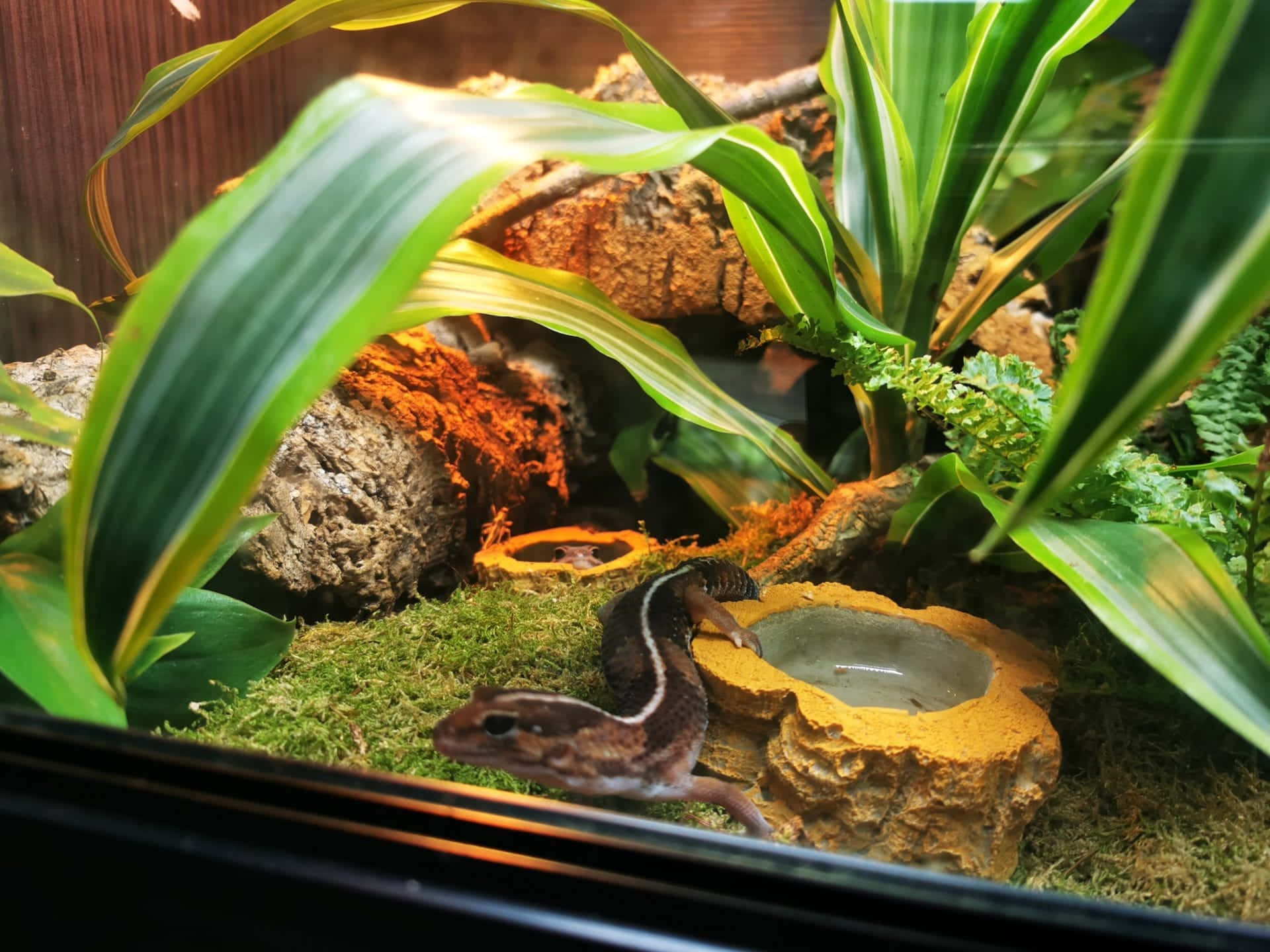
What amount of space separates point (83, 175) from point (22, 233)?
6.8 inches

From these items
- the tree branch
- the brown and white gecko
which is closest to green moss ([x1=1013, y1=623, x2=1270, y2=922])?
the brown and white gecko

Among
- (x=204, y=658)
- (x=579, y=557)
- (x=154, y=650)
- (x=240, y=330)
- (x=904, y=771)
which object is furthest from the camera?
(x=579, y=557)

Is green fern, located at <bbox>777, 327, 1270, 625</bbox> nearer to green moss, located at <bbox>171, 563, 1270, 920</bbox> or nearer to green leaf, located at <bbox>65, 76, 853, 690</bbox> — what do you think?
green moss, located at <bbox>171, 563, 1270, 920</bbox>

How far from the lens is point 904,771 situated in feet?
4.25

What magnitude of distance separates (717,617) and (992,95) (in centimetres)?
126

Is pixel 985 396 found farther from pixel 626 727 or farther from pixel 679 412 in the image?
pixel 626 727

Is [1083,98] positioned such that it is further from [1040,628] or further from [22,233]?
[22,233]

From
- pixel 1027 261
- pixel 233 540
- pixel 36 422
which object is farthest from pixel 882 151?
pixel 36 422

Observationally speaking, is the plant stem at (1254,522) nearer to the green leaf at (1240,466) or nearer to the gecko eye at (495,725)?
the green leaf at (1240,466)

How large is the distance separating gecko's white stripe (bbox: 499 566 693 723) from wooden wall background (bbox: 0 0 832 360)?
1047 mm

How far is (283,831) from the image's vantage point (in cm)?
82

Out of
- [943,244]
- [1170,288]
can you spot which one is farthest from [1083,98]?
[1170,288]

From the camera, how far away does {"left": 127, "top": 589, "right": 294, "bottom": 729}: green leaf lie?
1348mm

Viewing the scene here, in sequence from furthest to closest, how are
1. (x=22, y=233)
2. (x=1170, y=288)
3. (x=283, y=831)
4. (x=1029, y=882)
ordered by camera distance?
(x=22, y=233)
(x=1029, y=882)
(x=283, y=831)
(x=1170, y=288)
